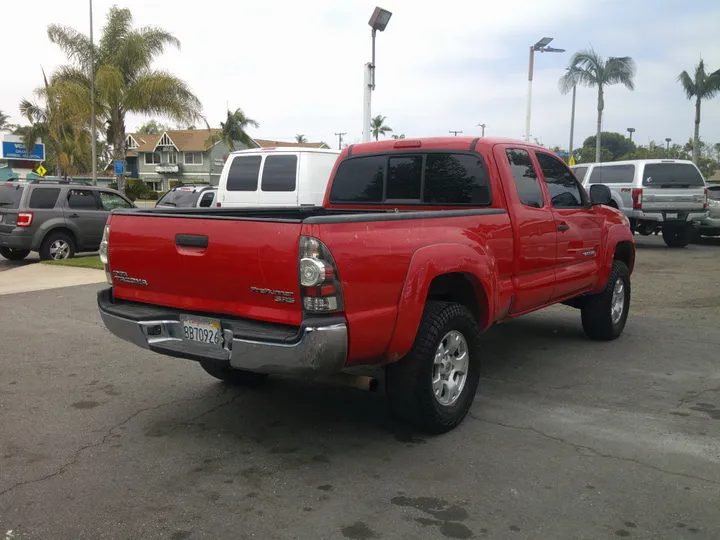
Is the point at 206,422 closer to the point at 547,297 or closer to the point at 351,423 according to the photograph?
the point at 351,423

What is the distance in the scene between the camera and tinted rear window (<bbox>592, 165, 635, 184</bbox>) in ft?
55.4

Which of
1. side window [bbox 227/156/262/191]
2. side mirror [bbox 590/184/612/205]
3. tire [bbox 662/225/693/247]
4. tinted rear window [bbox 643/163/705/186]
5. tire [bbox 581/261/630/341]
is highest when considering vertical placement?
tinted rear window [bbox 643/163/705/186]

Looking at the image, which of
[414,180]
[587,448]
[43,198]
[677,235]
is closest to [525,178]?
[414,180]

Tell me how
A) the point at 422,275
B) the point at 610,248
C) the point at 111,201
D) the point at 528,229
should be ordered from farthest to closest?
the point at 111,201, the point at 610,248, the point at 528,229, the point at 422,275

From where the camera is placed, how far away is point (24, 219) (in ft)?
44.5

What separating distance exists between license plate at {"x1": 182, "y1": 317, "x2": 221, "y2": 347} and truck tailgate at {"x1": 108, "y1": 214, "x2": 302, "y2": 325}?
7cm

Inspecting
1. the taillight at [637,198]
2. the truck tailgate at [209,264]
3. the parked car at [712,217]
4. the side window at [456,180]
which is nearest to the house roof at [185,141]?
the parked car at [712,217]

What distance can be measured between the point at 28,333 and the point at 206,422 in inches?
151

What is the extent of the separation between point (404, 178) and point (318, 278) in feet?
7.75

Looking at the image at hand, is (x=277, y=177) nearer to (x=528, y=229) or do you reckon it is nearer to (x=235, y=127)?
(x=528, y=229)

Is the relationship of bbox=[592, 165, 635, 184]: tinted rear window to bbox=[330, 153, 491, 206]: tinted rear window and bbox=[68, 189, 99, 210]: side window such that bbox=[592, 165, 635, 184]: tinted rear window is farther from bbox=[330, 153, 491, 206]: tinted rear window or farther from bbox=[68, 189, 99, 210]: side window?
bbox=[330, 153, 491, 206]: tinted rear window

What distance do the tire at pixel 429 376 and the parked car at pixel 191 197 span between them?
40.8 ft

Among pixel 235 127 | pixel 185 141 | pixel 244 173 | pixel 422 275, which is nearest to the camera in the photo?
pixel 422 275

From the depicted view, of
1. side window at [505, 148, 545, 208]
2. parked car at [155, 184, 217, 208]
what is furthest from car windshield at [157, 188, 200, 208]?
side window at [505, 148, 545, 208]
